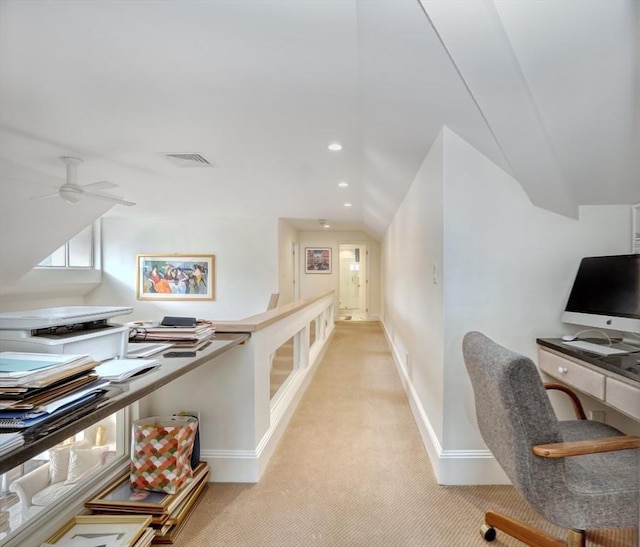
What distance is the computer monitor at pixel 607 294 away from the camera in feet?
5.50

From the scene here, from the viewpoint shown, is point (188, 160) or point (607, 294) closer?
point (607, 294)

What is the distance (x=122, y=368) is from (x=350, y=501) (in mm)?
1456

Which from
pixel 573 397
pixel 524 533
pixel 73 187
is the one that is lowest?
pixel 524 533

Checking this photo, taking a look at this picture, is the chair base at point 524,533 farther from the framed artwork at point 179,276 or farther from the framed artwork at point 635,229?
the framed artwork at point 179,276

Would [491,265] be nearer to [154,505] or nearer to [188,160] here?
[154,505]

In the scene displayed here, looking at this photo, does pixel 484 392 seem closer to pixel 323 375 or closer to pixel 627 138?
pixel 627 138

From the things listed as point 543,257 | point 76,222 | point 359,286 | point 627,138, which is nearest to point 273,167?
point 543,257

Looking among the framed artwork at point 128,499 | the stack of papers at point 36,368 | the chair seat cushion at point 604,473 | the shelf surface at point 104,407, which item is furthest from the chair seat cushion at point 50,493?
the chair seat cushion at point 604,473

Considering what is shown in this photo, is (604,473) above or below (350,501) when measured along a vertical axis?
above

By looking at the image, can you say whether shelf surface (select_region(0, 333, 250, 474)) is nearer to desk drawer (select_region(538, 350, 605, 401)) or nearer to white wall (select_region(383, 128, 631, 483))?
white wall (select_region(383, 128, 631, 483))

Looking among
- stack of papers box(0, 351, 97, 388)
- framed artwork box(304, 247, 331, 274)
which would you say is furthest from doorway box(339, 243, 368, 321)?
stack of papers box(0, 351, 97, 388)

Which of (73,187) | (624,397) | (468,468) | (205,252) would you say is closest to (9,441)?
(624,397)

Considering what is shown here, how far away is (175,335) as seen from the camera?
5.07 feet

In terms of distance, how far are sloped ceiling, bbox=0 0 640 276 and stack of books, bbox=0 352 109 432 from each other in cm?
142
